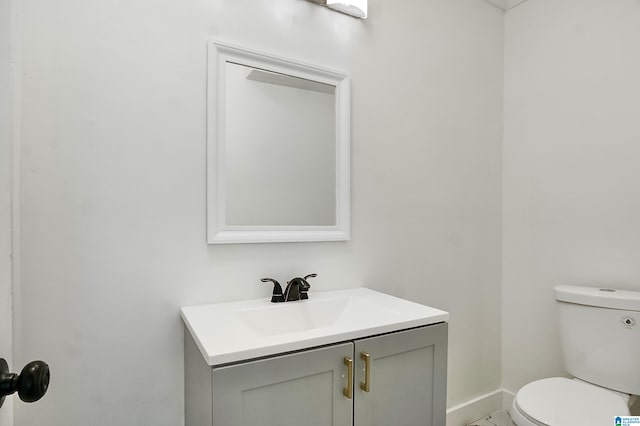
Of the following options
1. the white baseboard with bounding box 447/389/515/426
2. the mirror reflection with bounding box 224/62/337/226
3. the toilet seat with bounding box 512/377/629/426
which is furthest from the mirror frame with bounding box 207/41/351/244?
the white baseboard with bounding box 447/389/515/426

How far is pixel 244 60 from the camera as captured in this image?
1.38m

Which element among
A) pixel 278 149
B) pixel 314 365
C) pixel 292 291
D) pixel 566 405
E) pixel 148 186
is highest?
pixel 278 149

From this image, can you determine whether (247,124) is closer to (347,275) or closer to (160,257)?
(160,257)

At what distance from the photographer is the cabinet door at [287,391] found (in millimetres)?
858

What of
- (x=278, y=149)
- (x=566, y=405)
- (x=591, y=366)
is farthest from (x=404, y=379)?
(x=591, y=366)

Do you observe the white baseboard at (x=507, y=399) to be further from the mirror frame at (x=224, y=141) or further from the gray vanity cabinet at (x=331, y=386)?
the mirror frame at (x=224, y=141)

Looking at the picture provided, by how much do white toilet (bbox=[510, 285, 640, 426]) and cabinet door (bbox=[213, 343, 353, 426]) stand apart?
79 cm

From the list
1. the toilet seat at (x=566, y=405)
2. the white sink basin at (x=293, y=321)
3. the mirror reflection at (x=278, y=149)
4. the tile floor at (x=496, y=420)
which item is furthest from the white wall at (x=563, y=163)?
the mirror reflection at (x=278, y=149)

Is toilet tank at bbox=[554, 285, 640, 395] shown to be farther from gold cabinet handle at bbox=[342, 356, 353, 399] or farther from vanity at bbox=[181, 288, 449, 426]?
gold cabinet handle at bbox=[342, 356, 353, 399]

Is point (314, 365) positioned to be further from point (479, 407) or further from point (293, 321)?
point (479, 407)

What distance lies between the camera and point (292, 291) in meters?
1.37

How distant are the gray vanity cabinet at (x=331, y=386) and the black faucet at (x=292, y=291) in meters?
0.33

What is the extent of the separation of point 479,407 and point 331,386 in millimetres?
1494

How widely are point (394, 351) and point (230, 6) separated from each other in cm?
133
